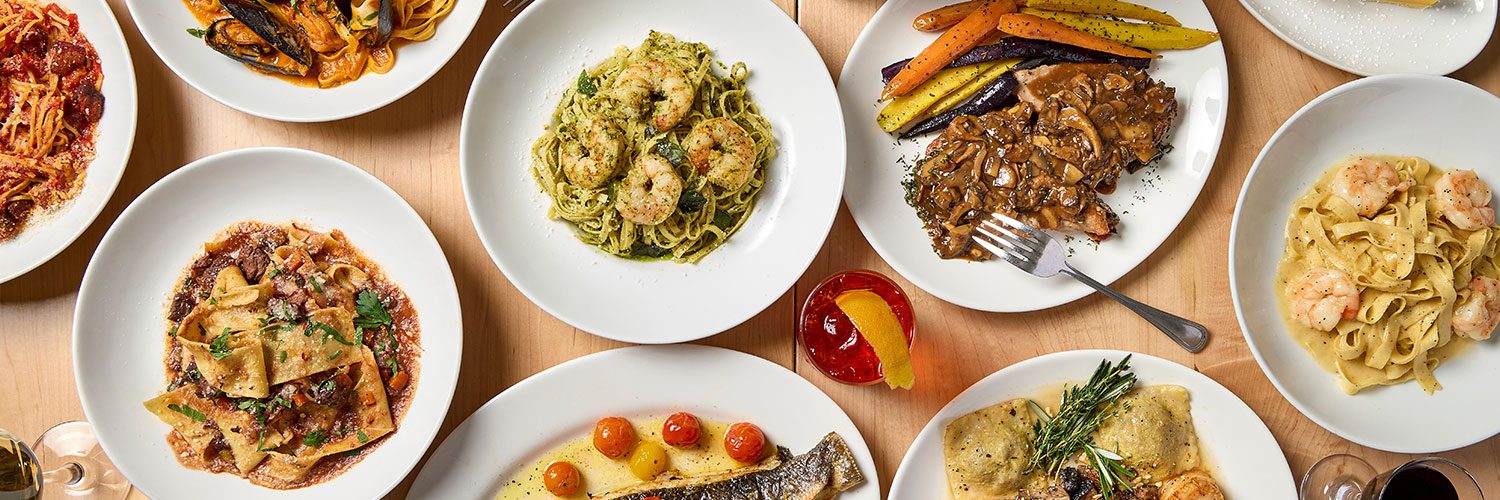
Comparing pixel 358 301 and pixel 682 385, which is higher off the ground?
pixel 358 301

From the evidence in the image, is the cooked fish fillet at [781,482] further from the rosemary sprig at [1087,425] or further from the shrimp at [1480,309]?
the shrimp at [1480,309]

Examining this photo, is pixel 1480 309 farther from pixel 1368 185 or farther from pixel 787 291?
pixel 787 291

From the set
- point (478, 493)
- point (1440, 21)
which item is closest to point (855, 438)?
point (478, 493)

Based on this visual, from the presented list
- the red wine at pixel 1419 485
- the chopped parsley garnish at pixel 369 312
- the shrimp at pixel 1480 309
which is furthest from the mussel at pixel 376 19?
the shrimp at pixel 1480 309

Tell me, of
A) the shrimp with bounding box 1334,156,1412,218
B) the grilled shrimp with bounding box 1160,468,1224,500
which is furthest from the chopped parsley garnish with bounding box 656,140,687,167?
the shrimp with bounding box 1334,156,1412,218

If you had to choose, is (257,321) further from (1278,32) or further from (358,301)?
(1278,32)

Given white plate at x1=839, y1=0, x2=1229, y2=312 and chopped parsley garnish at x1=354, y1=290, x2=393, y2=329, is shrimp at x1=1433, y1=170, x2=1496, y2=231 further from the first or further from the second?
chopped parsley garnish at x1=354, y1=290, x2=393, y2=329
